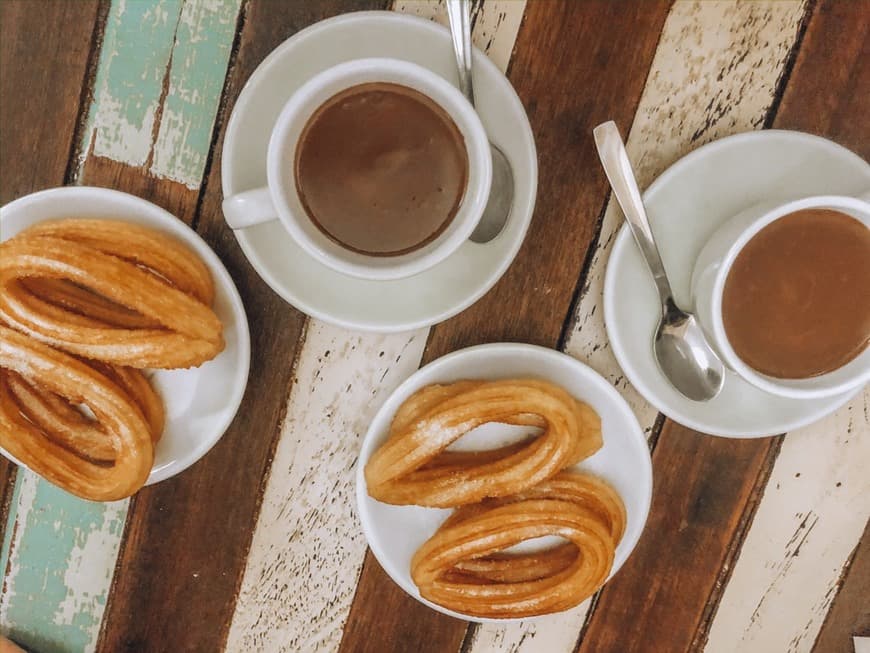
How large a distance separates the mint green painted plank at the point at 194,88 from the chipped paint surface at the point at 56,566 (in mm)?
386

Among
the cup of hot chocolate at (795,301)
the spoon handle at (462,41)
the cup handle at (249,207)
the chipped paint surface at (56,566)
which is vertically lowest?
the chipped paint surface at (56,566)

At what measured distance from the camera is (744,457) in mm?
830

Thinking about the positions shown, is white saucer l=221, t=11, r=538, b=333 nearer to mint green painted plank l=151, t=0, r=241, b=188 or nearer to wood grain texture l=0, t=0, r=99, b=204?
mint green painted plank l=151, t=0, r=241, b=188

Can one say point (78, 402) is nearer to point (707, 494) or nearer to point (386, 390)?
point (386, 390)

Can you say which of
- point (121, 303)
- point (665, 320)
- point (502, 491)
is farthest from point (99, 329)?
point (665, 320)

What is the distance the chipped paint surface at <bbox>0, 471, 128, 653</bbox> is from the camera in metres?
0.84

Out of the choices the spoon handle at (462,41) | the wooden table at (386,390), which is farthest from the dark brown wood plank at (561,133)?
the spoon handle at (462,41)

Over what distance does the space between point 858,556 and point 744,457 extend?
180 mm

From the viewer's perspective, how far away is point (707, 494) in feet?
2.74

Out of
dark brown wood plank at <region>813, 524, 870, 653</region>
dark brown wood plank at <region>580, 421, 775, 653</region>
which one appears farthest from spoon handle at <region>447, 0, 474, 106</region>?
dark brown wood plank at <region>813, 524, 870, 653</region>

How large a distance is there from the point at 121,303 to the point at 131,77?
0.25 metres

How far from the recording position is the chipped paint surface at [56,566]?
2.77 ft

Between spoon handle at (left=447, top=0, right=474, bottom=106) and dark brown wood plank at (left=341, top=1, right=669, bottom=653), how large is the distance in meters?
0.11

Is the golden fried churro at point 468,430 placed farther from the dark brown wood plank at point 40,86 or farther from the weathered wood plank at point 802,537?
the dark brown wood plank at point 40,86
